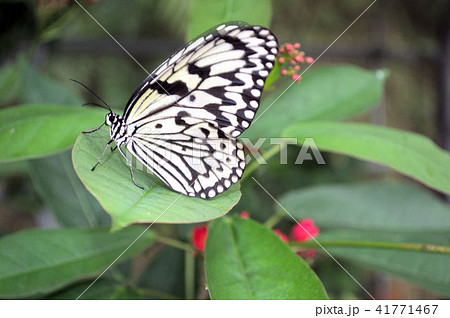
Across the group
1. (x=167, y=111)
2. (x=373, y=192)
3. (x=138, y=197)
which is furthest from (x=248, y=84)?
(x=373, y=192)

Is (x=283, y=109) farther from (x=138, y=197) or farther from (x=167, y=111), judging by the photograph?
(x=138, y=197)

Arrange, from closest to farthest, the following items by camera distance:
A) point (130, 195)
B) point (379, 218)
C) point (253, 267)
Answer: point (130, 195) → point (253, 267) → point (379, 218)

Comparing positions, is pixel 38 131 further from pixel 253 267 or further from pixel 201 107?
pixel 253 267

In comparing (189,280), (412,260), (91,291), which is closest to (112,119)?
(91,291)

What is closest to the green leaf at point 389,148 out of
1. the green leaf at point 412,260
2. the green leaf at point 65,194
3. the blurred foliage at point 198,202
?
the blurred foliage at point 198,202

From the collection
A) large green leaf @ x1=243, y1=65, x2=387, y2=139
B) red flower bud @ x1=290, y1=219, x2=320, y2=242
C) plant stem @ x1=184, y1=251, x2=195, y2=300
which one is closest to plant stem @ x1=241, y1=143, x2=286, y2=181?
large green leaf @ x1=243, y1=65, x2=387, y2=139

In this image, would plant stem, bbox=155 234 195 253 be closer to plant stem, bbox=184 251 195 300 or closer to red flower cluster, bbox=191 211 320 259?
red flower cluster, bbox=191 211 320 259
